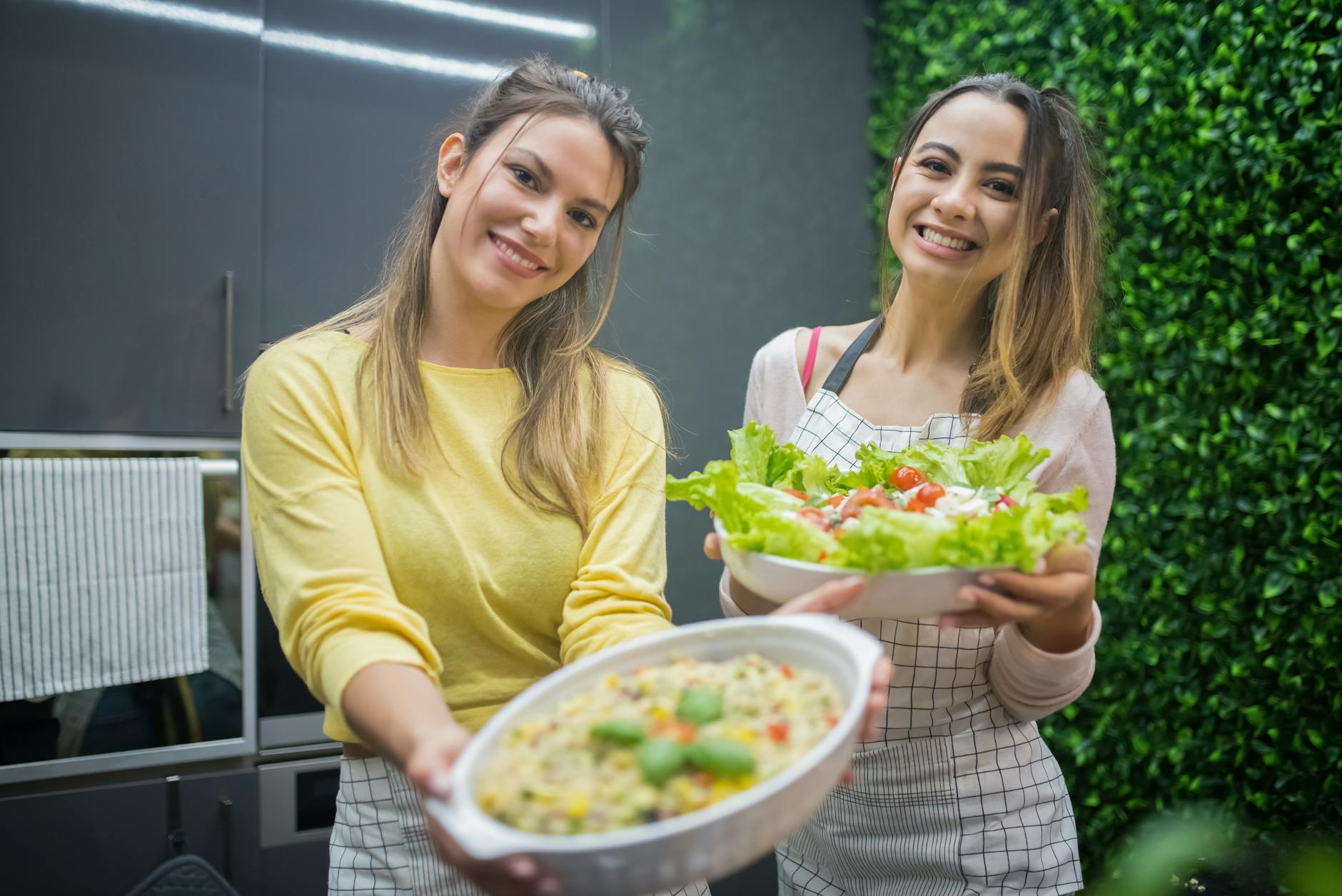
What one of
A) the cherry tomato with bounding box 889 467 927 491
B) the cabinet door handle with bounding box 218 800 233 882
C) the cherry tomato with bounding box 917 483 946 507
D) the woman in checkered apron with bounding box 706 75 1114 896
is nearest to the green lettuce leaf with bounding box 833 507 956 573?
the cherry tomato with bounding box 917 483 946 507

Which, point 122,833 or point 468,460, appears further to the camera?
point 122,833

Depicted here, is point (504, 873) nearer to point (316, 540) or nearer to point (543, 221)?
point (316, 540)

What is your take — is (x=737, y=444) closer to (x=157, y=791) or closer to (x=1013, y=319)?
(x=1013, y=319)

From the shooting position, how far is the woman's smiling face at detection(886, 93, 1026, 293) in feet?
4.55

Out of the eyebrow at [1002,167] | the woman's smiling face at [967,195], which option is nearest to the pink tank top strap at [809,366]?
the woman's smiling face at [967,195]

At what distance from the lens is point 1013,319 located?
4.64 feet

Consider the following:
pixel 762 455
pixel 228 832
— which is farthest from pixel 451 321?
pixel 228 832

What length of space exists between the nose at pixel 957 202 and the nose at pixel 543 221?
21.0 inches

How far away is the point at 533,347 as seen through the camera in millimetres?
1298

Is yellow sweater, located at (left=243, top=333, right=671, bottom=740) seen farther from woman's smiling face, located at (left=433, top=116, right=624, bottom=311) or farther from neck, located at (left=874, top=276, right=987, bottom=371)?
neck, located at (left=874, top=276, right=987, bottom=371)

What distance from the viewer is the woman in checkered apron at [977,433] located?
1335mm

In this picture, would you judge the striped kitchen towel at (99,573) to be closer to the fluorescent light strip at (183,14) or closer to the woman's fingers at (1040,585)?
the fluorescent light strip at (183,14)

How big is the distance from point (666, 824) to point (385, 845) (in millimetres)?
612

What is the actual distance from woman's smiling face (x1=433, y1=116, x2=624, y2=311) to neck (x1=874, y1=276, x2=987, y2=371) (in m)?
0.53
